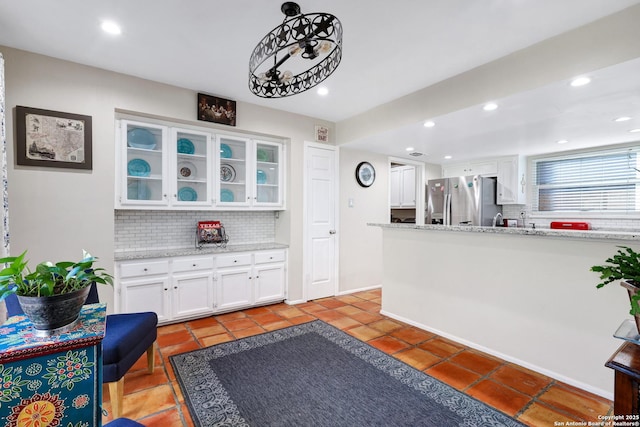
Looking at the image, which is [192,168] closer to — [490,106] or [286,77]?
[286,77]

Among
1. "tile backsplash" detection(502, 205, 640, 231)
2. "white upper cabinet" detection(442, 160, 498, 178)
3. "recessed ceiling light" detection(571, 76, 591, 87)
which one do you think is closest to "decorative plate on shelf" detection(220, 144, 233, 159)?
"recessed ceiling light" detection(571, 76, 591, 87)

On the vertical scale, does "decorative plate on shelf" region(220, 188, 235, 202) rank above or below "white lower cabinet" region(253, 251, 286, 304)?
above

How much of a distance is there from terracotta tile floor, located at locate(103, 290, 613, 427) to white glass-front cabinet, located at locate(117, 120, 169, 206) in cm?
141

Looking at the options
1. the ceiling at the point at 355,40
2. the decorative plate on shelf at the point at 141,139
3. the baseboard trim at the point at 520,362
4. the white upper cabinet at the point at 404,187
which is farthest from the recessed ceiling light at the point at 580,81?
the decorative plate on shelf at the point at 141,139

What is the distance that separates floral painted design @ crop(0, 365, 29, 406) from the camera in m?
0.95

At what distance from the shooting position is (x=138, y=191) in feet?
10.3

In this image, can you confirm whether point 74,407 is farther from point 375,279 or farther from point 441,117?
point 375,279

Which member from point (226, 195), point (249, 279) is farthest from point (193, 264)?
point (226, 195)

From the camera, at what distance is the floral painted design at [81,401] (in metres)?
1.04

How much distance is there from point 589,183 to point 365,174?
10.9 feet

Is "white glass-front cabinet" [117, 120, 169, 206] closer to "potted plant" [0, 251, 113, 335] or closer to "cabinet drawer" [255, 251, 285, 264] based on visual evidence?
"cabinet drawer" [255, 251, 285, 264]

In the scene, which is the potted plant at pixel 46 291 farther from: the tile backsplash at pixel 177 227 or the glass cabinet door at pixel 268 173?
the glass cabinet door at pixel 268 173

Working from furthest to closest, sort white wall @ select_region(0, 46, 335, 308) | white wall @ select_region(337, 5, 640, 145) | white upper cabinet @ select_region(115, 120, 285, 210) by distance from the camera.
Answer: white upper cabinet @ select_region(115, 120, 285, 210), white wall @ select_region(0, 46, 335, 308), white wall @ select_region(337, 5, 640, 145)

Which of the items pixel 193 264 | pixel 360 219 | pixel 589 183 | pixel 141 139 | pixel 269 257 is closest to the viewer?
pixel 141 139
